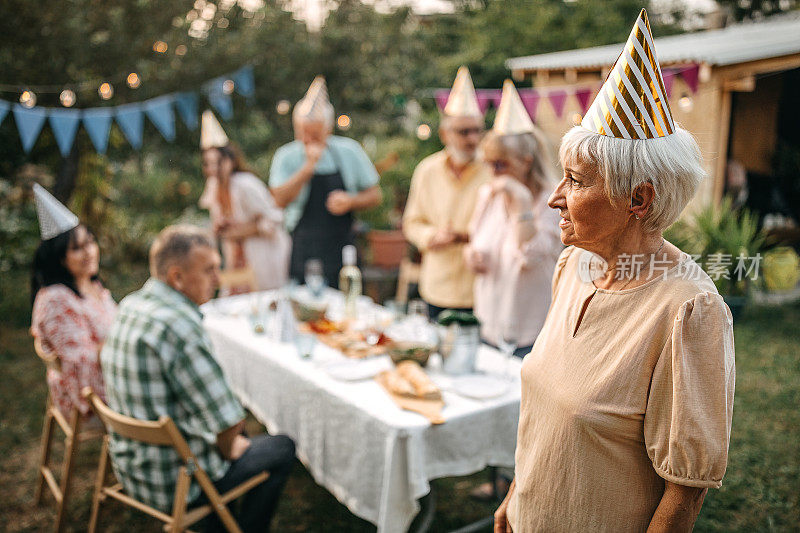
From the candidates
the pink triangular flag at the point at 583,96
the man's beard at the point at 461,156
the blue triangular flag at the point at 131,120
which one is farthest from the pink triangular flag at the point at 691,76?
the blue triangular flag at the point at 131,120

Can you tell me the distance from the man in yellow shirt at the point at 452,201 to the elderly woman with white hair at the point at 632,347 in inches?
80.0

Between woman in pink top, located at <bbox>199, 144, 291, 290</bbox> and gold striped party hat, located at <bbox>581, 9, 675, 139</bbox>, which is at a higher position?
gold striped party hat, located at <bbox>581, 9, 675, 139</bbox>

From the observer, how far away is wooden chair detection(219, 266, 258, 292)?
12.8 ft

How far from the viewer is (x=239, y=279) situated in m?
3.94

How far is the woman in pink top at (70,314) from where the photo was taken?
263cm

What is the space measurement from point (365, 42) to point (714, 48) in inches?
157

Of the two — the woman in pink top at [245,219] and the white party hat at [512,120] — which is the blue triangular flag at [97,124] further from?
the white party hat at [512,120]

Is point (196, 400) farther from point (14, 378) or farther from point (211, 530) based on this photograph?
point (14, 378)

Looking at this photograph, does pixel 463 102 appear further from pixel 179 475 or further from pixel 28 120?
pixel 28 120

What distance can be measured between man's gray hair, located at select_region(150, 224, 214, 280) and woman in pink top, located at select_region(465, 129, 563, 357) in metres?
1.35

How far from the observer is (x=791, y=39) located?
5410mm

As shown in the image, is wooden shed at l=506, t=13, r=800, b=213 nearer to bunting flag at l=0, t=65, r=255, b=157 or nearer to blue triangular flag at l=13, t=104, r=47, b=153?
bunting flag at l=0, t=65, r=255, b=157

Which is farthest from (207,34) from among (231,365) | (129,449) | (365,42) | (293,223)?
(129,449)

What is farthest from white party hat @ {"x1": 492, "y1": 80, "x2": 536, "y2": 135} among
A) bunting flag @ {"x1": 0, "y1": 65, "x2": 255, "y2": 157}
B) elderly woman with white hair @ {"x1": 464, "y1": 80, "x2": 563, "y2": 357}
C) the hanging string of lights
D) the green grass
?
the hanging string of lights
